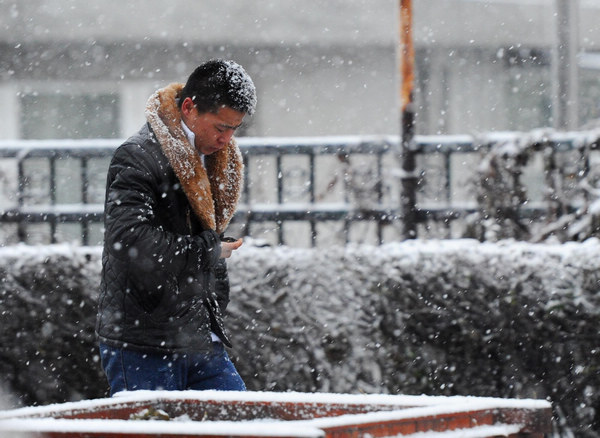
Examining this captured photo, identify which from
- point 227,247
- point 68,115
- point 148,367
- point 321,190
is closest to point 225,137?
point 227,247

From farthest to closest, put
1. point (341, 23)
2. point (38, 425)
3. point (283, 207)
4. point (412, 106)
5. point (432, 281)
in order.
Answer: point (341, 23)
point (283, 207)
point (412, 106)
point (432, 281)
point (38, 425)

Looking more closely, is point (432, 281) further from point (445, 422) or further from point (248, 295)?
point (445, 422)

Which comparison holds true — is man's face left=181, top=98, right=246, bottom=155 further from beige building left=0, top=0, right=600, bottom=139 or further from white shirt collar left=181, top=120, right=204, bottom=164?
beige building left=0, top=0, right=600, bottom=139

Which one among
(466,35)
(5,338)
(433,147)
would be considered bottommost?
(5,338)

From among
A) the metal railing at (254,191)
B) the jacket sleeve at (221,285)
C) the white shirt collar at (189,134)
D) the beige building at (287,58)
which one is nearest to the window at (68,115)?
the beige building at (287,58)

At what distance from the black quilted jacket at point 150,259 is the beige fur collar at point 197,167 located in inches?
1.6

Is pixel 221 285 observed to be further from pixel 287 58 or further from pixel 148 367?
pixel 287 58

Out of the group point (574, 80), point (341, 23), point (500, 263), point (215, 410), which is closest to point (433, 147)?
point (500, 263)

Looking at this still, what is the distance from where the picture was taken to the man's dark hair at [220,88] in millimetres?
3828

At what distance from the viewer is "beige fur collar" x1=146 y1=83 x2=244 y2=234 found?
3.83 metres

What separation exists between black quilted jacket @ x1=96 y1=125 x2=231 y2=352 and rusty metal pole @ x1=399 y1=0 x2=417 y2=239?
144 inches

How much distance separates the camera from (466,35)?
14711mm

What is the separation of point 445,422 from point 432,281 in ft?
11.5

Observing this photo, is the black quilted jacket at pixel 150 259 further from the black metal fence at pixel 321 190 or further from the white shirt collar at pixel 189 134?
the black metal fence at pixel 321 190
